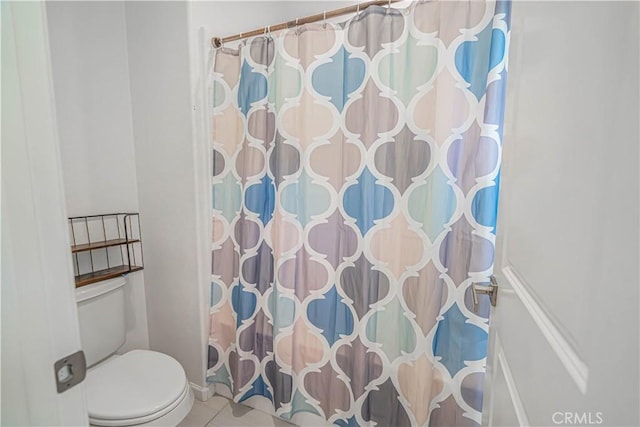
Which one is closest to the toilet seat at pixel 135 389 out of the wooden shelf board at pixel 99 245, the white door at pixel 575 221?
the wooden shelf board at pixel 99 245

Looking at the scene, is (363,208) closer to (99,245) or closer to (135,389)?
(135,389)

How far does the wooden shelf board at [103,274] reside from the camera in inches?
56.3

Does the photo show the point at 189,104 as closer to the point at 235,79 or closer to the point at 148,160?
the point at 235,79

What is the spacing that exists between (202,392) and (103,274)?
87 cm

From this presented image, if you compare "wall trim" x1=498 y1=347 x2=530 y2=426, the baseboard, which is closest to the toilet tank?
the baseboard

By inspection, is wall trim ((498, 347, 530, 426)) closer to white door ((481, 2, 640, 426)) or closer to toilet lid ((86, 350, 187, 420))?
white door ((481, 2, 640, 426))

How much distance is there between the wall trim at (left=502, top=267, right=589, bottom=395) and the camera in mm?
350

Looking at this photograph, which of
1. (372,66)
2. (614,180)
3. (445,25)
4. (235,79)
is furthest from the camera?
(235,79)

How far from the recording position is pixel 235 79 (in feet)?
4.89

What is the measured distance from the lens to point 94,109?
1560 mm

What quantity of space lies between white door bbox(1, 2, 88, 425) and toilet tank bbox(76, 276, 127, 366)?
1.11m

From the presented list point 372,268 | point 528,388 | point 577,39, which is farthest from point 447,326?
point 577,39

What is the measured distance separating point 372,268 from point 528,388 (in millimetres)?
748

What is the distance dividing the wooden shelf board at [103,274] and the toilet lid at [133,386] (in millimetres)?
400
